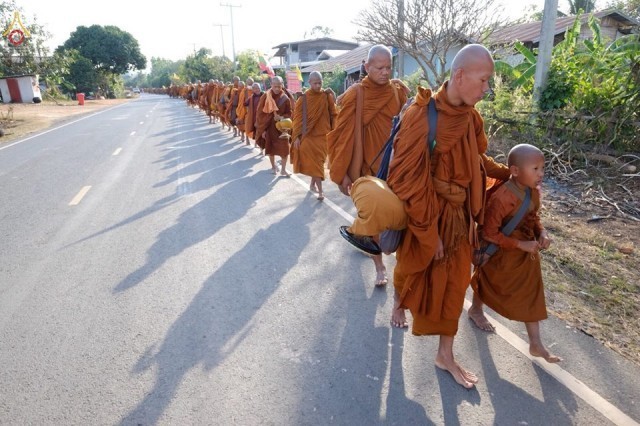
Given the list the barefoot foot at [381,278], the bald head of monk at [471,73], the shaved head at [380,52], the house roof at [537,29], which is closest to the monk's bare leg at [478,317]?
the barefoot foot at [381,278]

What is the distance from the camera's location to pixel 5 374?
111 inches

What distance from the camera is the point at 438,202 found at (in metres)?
2.53

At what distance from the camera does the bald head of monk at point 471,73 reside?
2.25m

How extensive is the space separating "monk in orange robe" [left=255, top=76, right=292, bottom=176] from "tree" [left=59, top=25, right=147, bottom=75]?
61.2 meters

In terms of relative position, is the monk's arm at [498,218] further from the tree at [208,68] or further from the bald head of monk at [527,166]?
the tree at [208,68]

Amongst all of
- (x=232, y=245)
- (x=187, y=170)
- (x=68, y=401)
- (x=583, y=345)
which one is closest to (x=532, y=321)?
(x=583, y=345)

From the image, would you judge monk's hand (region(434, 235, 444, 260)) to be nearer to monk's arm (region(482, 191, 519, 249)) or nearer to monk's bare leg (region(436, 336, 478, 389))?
monk's arm (region(482, 191, 519, 249))

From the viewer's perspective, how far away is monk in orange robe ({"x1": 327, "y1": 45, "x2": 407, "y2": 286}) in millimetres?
3725

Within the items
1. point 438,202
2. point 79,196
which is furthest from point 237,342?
point 79,196

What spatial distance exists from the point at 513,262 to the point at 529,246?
0.18 m

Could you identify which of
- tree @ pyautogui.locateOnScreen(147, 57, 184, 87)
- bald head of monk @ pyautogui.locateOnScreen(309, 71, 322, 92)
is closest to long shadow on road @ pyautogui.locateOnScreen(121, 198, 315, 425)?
bald head of monk @ pyautogui.locateOnScreen(309, 71, 322, 92)

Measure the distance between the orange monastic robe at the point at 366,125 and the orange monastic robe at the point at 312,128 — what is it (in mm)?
2352

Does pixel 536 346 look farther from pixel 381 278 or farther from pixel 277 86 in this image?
pixel 277 86

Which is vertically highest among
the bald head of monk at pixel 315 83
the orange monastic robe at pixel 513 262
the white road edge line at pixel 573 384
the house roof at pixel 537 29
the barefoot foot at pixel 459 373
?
the house roof at pixel 537 29
